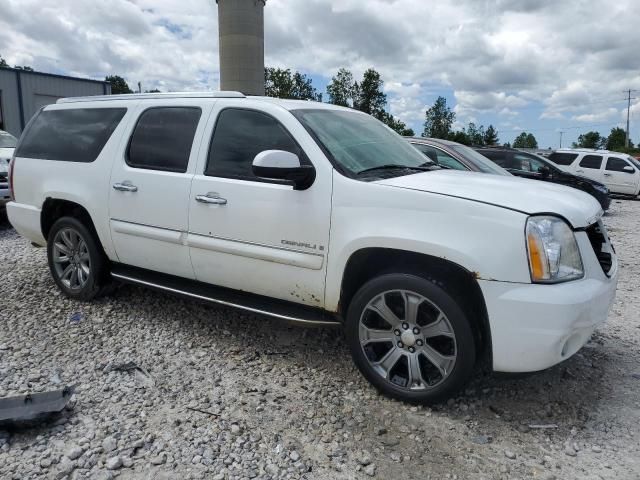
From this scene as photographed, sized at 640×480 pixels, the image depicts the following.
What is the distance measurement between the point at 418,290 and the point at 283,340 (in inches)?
59.0

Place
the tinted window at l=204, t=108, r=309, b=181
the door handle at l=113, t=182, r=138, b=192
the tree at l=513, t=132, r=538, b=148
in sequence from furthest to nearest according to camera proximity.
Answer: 1. the tree at l=513, t=132, r=538, b=148
2. the door handle at l=113, t=182, r=138, b=192
3. the tinted window at l=204, t=108, r=309, b=181

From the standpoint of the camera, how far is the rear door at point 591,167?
1738 cm

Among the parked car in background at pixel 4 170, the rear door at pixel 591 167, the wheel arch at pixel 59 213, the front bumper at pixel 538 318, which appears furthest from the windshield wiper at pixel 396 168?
the rear door at pixel 591 167

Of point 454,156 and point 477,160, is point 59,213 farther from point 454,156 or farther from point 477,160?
point 477,160

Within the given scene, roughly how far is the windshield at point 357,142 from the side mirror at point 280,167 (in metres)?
0.26

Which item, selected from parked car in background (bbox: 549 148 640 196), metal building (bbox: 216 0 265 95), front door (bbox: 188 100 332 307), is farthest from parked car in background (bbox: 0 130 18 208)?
metal building (bbox: 216 0 265 95)

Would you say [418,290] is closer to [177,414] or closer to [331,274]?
[331,274]

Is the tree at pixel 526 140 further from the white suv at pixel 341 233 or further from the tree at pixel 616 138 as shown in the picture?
the white suv at pixel 341 233

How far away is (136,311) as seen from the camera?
4.60 m

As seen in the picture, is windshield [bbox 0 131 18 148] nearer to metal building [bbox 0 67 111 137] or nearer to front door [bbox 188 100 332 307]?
front door [bbox 188 100 332 307]

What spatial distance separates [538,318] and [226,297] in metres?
Result: 2.08

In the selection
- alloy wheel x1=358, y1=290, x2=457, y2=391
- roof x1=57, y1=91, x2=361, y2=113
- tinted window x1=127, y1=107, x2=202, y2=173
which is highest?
roof x1=57, y1=91, x2=361, y2=113

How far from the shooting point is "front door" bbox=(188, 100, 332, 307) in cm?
324

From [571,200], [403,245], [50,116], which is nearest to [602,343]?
[571,200]
